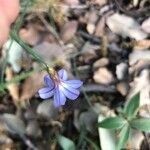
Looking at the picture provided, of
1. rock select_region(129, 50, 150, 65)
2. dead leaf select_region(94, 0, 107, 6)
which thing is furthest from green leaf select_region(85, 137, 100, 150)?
dead leaf select_region(94, 0, 107, 6)

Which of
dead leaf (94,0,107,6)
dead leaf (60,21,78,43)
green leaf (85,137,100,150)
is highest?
dead leaf (94,0,107,6)

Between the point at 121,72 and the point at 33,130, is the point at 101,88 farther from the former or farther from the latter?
the point at 33,130

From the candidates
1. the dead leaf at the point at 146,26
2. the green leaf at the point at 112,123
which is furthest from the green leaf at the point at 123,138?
the dead leaf at the point at 146,26

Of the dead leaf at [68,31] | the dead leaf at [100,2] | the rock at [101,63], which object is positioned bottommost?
the rock at [101,63]

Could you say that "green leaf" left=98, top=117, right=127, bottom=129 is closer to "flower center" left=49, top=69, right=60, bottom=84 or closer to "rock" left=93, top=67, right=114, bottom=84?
"rock" left=93, top=67, right=114, bottom=84

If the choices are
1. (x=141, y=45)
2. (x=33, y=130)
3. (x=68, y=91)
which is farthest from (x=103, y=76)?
(x=68, y=91)

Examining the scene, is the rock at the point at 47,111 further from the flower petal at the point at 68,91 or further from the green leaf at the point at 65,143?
the flower petal at the point at 68,91
